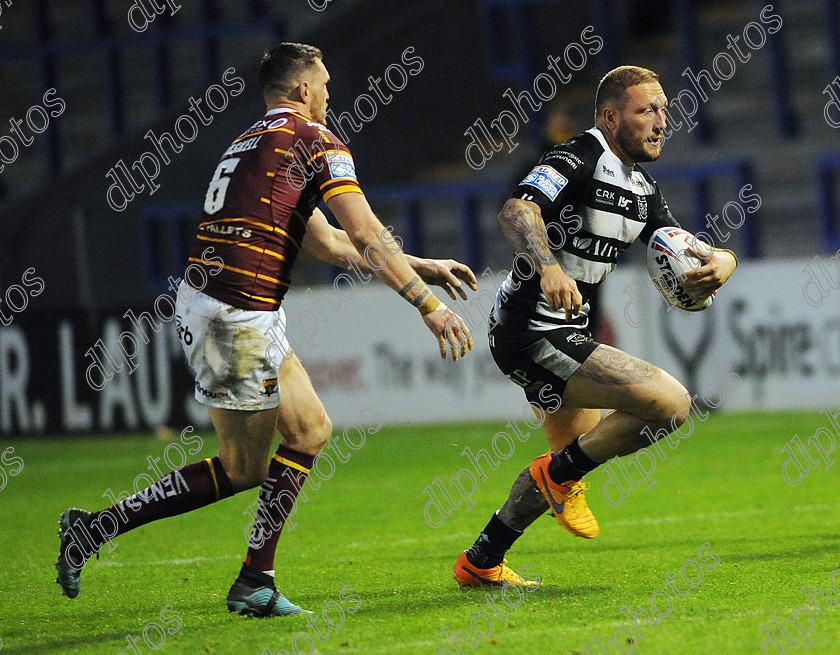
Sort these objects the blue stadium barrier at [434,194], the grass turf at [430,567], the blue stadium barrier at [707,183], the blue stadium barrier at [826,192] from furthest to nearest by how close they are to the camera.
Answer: the blue stadium barrier at [434,194] → the blue stadium barrier at [707,183] → the blue stadium barrier at [826,192] → the grass turf at [430,567]

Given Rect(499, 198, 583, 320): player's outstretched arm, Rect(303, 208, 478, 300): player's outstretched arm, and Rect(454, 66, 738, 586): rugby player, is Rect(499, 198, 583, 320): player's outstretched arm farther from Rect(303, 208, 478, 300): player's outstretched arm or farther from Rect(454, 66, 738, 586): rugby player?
Rect(303, 208, 478, 300): player's outstretched arm

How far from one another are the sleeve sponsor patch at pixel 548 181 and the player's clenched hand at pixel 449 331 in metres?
0.77

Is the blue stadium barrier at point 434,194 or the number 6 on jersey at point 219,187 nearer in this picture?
the number 6 on jersey at point 219,187

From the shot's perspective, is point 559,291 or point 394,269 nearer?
point 394,269

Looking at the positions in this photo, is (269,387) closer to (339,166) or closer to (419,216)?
(339,166)

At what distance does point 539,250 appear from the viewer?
15.5 ft

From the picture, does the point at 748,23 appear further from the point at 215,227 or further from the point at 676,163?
the point at 215,227

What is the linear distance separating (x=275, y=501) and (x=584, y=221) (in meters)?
1.70

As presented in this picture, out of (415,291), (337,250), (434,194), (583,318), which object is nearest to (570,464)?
(583,318)

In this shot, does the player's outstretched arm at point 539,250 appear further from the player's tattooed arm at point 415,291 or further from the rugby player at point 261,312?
the player's tattooed arm at point 415,291

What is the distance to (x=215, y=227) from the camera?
187 inches

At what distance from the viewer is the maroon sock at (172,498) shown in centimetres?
467

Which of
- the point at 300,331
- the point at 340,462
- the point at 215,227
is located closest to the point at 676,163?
the point at 300,331

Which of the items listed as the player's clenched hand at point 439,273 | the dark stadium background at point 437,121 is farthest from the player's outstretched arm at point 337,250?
the dark stadium background at point 437,121
